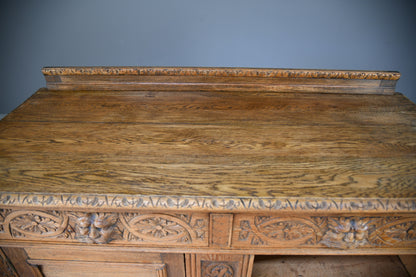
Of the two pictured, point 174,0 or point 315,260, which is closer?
point 315,260

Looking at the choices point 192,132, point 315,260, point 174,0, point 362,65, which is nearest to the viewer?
point 192,132

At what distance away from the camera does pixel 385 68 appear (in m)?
1.49

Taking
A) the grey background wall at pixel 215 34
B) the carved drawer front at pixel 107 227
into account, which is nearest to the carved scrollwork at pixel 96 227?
the carved drawer front at pixel 107 227

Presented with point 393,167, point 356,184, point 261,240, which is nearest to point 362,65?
point 393,167

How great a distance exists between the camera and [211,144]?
2.26 feet

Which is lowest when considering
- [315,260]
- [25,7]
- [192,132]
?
[315,260]

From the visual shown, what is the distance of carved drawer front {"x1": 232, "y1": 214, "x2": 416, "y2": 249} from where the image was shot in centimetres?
56

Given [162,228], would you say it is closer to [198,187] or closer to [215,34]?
[198,187]

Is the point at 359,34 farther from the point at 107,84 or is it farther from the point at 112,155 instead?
the point at 112,155

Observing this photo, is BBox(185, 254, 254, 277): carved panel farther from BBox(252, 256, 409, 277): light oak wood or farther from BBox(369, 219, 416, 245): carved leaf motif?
BBox(369, 219, 416, 245): carved leaf motif

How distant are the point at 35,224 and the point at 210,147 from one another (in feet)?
1.49

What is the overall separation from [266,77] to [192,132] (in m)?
0.42

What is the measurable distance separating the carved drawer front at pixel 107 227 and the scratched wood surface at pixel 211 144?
0.07 meters

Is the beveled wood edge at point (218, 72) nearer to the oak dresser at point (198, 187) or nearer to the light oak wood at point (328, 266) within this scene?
the oak dresser at point (198, 187)
